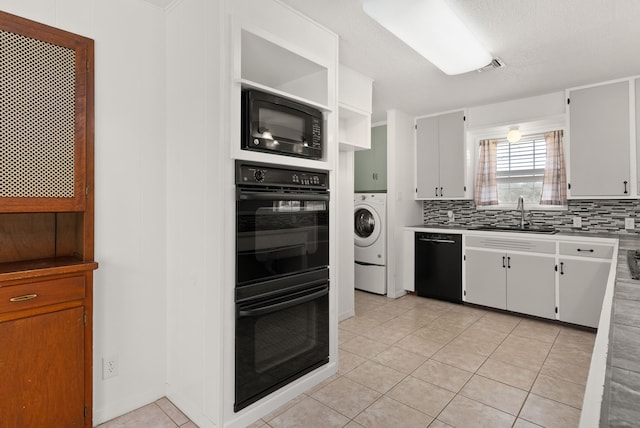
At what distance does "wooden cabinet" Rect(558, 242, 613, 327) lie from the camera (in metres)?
3.24

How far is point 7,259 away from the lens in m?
1.77

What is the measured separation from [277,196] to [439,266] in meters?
2.95

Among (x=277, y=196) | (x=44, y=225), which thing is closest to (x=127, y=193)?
(x=44, y=225)

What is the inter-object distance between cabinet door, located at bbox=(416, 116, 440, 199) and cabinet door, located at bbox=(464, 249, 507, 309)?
3.35ft

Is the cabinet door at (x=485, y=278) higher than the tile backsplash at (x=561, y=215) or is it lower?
lower

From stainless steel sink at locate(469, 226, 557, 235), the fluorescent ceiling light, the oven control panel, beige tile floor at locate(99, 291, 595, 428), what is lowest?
beige tile floor at locate(99, 291, 595, 428)

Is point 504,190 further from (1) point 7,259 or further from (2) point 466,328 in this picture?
(1) point 7,259

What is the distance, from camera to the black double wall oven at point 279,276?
1892mm

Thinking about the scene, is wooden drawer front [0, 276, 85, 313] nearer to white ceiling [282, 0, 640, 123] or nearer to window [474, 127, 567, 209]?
white ceiling [282, 0, 640, 123]

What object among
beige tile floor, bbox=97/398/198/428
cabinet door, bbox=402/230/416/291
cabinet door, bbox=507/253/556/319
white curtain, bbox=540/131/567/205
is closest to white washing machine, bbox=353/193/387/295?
cabinet door, bbox=402/230/416/291

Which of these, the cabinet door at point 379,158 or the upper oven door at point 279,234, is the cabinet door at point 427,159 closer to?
the cabinet door at point 379,158

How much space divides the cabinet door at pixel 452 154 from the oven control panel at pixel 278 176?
2635 mm

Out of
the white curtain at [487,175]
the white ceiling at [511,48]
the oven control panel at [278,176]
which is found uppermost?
the white ceiling at [511,48]

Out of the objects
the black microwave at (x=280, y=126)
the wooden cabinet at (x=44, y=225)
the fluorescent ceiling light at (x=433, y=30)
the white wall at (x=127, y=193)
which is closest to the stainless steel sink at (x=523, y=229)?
the fluorescent ceiling light at (x=433, y=30)
